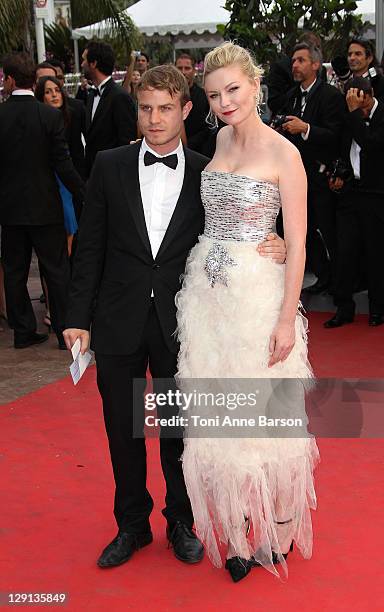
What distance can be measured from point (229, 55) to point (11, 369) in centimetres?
359

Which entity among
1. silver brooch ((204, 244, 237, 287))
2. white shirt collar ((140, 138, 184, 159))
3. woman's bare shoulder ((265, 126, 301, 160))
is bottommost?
silver brooch ((204, 244, 237, 287))

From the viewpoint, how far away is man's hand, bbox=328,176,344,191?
6.80 m

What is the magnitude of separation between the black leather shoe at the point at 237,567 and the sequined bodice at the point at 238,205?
3.75 feet

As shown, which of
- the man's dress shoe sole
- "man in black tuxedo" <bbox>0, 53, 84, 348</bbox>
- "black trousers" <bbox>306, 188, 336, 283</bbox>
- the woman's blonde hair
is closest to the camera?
the woman's blonde hair

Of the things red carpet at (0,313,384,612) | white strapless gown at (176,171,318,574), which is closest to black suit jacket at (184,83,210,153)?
red carpet at (0,313,384,612)

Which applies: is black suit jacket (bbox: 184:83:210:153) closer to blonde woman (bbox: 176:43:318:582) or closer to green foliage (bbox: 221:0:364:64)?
green foliage (bbox: 221:0:364:64)

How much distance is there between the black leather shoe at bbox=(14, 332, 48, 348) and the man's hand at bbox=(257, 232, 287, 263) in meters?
3.81

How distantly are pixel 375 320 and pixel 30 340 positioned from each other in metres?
2.50

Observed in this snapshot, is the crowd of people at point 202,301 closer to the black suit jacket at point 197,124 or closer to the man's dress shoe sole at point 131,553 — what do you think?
the man's dress shoe sole at point 131,553

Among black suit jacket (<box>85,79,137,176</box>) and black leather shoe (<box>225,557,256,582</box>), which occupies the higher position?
black suit jacket (<box>85,79,137,176</box>)

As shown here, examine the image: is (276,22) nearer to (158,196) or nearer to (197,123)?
(197,123)

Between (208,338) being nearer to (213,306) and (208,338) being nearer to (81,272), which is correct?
(213,306)

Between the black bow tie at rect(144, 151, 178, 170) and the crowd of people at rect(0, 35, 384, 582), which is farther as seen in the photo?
the black bow tie at rect(144, 151, 178, 170)

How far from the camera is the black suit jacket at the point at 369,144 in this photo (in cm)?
648
